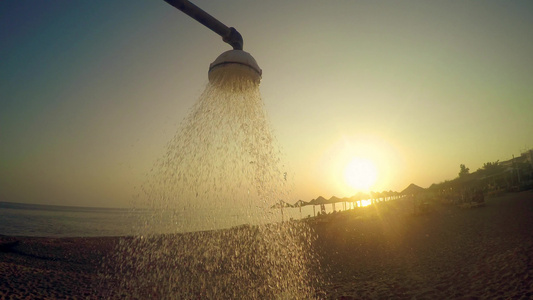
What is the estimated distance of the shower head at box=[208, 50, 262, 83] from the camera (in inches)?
104

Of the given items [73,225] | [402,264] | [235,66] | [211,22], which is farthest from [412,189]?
[73,225]

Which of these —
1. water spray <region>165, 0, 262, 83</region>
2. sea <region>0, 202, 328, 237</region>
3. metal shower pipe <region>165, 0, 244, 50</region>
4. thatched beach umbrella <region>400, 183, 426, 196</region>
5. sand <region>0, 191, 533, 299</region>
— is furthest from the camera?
thatched beach umbrella <region>400, 183, 426, 196</region>

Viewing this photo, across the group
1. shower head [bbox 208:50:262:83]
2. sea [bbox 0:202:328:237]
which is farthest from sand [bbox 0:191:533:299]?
shower head [bbox 208:50:262:83]

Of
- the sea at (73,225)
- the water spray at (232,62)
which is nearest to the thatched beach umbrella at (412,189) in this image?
the sea at (73,225)

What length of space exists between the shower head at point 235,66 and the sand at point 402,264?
8.12 m

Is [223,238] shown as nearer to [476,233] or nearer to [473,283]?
[473,283]

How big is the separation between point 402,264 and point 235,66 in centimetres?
1177

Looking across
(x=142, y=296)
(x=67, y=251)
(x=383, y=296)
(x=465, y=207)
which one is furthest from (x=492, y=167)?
(x=67, y=251)

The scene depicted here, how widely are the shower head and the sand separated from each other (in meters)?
8.12

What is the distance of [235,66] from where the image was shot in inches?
104

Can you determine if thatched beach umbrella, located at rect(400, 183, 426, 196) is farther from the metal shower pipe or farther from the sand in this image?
the metal shower pipe

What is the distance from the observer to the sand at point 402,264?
7.36 metres

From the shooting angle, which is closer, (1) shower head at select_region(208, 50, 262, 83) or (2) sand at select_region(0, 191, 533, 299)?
(1) shower head at select_region(208, 50, 262, 83)

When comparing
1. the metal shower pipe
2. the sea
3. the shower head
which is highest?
the metal shower pipe
